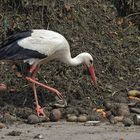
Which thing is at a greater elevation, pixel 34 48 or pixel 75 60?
pixel 34 48

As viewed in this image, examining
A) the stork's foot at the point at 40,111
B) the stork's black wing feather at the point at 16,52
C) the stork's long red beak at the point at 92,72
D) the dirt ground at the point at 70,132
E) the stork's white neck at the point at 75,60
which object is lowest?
the dirt ground at the point at 70,132

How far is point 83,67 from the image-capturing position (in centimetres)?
1064

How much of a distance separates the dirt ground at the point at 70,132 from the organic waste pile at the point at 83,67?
233mm

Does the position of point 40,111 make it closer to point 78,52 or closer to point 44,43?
point 44,43

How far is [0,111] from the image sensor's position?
358 inches

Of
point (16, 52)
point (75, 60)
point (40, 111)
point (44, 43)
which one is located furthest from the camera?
point (75, 60)

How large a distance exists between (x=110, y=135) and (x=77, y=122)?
959 millimetres

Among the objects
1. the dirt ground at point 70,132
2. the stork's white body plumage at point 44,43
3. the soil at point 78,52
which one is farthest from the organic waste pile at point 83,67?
the stork's white body plumage at point 44,43

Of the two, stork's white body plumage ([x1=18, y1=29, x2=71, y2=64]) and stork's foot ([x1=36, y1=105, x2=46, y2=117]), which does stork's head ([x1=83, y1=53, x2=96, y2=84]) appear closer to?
stork's white body plumage ([x1=18, y1=29, x2=71, y2=64])

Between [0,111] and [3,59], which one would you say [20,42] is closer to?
[3,59]

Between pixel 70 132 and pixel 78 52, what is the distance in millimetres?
2914

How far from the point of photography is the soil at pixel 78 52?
9.65 m

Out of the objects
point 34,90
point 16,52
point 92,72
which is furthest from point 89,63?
point 16,52

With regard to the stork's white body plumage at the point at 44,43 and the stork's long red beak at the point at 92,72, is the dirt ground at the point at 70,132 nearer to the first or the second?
the stork's white body plumage at the point at 44,43
